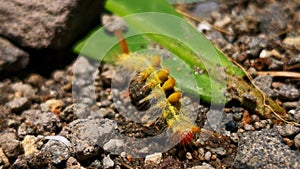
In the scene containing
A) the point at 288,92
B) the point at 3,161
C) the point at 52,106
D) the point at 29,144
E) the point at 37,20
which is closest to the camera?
the point at 3,161

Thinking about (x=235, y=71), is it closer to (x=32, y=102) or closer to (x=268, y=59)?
(x=268, y=59)

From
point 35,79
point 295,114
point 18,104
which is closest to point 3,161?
point 18,104

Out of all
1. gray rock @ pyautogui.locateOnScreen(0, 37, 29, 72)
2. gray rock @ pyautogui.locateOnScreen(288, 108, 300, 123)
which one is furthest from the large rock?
gray rock @ pyautogui.locateOnScreen(288, 108, 300, 123)

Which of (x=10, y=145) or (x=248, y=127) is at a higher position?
(x=248, y=127)

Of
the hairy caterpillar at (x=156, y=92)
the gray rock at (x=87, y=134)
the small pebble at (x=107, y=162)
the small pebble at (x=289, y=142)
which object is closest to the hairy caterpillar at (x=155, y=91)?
the hairy caterpillar at (x=156, y=92)

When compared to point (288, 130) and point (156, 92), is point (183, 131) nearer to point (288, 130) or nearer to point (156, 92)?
point (156, 92)

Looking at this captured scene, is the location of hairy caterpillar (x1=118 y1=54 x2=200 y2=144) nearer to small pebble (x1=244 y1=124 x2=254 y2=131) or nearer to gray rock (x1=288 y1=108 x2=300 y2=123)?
small pebble (x1=244 y1=124 x2=254 y2=131)

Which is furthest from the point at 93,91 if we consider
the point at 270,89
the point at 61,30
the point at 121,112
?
the point at 270,89
